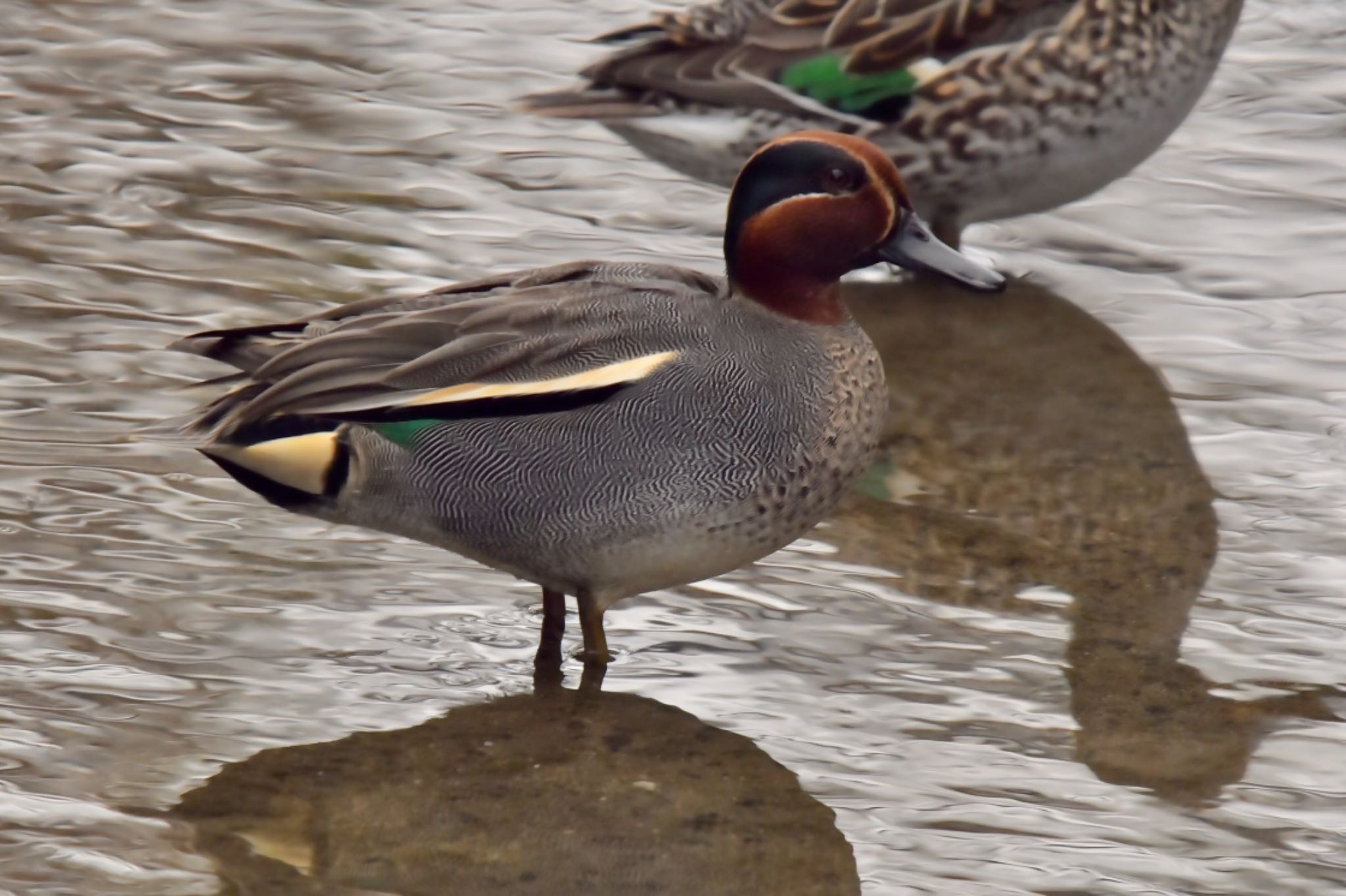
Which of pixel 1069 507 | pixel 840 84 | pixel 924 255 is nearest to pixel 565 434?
pixel 924 255

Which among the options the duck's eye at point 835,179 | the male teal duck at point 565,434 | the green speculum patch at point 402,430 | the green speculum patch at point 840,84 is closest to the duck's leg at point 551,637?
the male teal duck at point 565,434

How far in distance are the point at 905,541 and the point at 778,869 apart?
142cm

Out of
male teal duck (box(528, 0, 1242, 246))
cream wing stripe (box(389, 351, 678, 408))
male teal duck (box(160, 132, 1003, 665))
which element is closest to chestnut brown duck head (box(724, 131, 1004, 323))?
male teal duck (box(160, 132, 1003, 665))

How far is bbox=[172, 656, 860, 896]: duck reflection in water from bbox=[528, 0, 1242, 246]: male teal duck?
2662 mm

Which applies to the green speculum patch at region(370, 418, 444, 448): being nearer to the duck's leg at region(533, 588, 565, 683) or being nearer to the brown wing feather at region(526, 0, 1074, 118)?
the duck's leg at region(533, 588, 565, 683)

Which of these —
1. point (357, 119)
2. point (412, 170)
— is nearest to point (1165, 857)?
point (412, 170)

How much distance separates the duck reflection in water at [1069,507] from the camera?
13.9 ft

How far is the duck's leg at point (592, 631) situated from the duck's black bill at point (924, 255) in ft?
3.27

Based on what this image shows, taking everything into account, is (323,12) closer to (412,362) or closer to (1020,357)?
(1020,357)

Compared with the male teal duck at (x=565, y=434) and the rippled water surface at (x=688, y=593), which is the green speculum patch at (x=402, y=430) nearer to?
the male teal duck at (x=565, y=434)

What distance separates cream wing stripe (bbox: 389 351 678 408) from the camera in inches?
164

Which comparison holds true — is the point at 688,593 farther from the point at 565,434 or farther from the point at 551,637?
the point at 565,434

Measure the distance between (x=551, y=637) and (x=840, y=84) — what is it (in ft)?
8.60

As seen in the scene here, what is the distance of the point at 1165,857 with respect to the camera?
375cm
